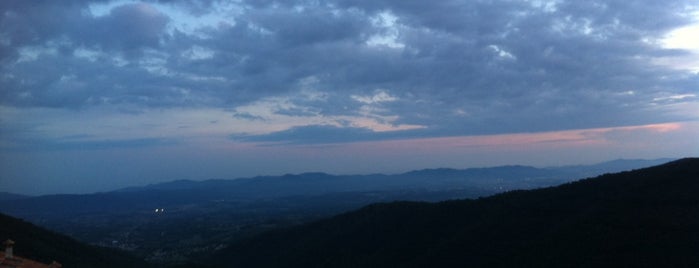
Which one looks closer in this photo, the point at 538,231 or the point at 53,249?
the point at 538,231

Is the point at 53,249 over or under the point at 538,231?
under

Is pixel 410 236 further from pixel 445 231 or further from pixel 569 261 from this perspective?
pixel 569 261

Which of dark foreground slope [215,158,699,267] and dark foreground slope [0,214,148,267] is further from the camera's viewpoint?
dark foreground slope [0,214,148,267]

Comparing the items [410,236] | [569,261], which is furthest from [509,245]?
[410,236]
